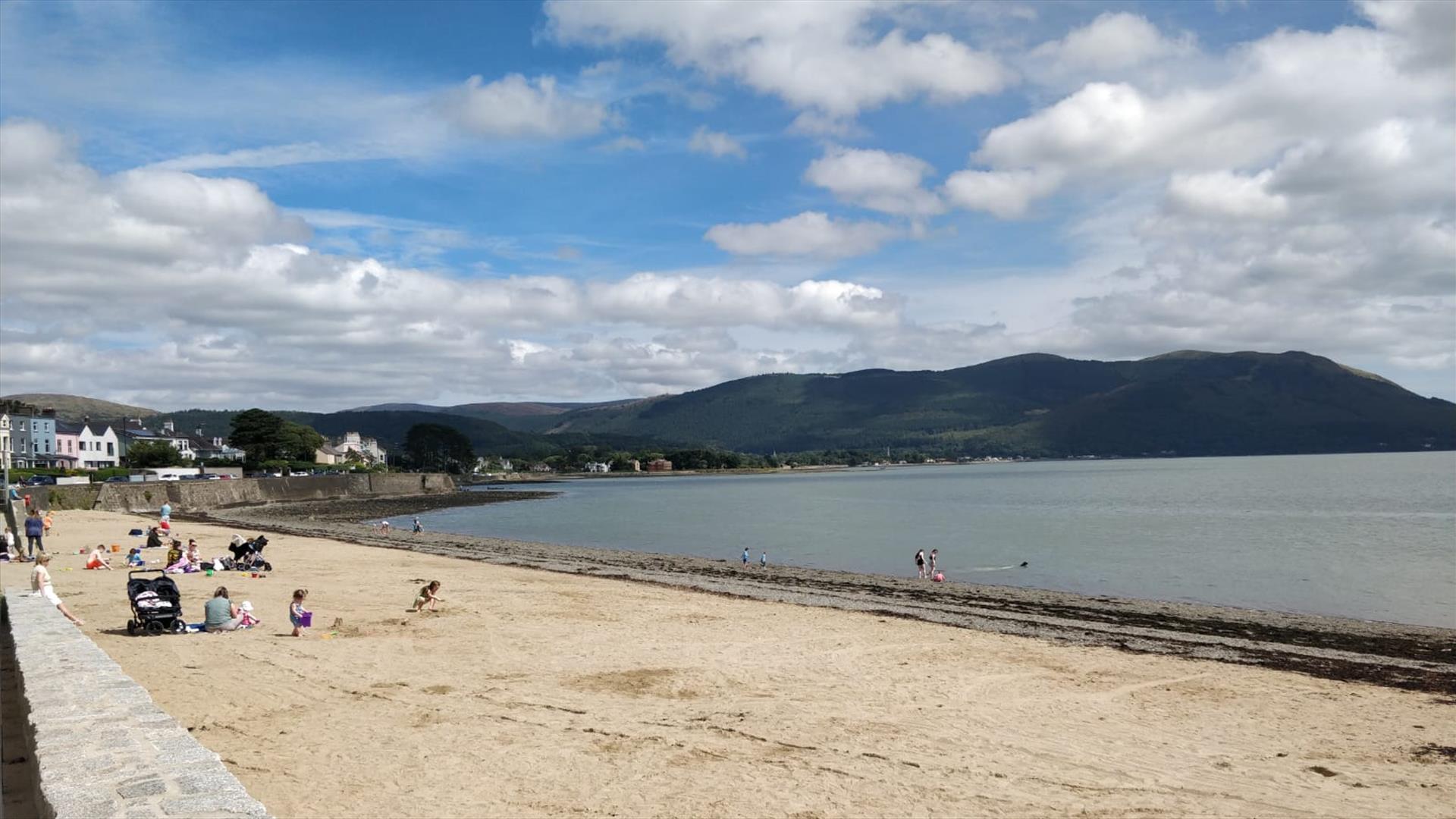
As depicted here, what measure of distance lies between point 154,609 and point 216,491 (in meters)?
73.3

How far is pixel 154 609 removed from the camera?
A: 14750mm

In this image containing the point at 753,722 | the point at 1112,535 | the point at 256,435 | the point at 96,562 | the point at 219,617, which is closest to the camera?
the point at 753,722

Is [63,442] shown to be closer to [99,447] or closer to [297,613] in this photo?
[99,447]

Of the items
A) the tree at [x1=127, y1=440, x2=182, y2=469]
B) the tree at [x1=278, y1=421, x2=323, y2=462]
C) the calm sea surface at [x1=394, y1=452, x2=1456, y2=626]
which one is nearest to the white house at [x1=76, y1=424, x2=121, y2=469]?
the tree at [x1=127, y1=440, x2=182, y2=469]

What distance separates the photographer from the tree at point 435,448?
6781 inches

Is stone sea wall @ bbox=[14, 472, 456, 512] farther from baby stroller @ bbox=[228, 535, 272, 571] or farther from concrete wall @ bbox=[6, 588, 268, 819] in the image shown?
concrete wall @ bbox=[6, 588, 268, 819]

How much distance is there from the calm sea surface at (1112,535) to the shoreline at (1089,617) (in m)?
3.55

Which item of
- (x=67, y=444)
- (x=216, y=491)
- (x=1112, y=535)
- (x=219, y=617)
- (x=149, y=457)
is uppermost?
(x=67, y=444)

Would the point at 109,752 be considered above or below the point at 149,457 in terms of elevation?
below

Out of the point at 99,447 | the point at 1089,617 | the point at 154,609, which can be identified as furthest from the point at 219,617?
the point at 99,447

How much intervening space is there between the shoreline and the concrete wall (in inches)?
678

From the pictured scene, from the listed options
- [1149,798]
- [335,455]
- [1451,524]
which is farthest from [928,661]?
[335,455]

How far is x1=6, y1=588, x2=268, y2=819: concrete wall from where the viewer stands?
16.2 ft

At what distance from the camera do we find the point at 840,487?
14200cm
